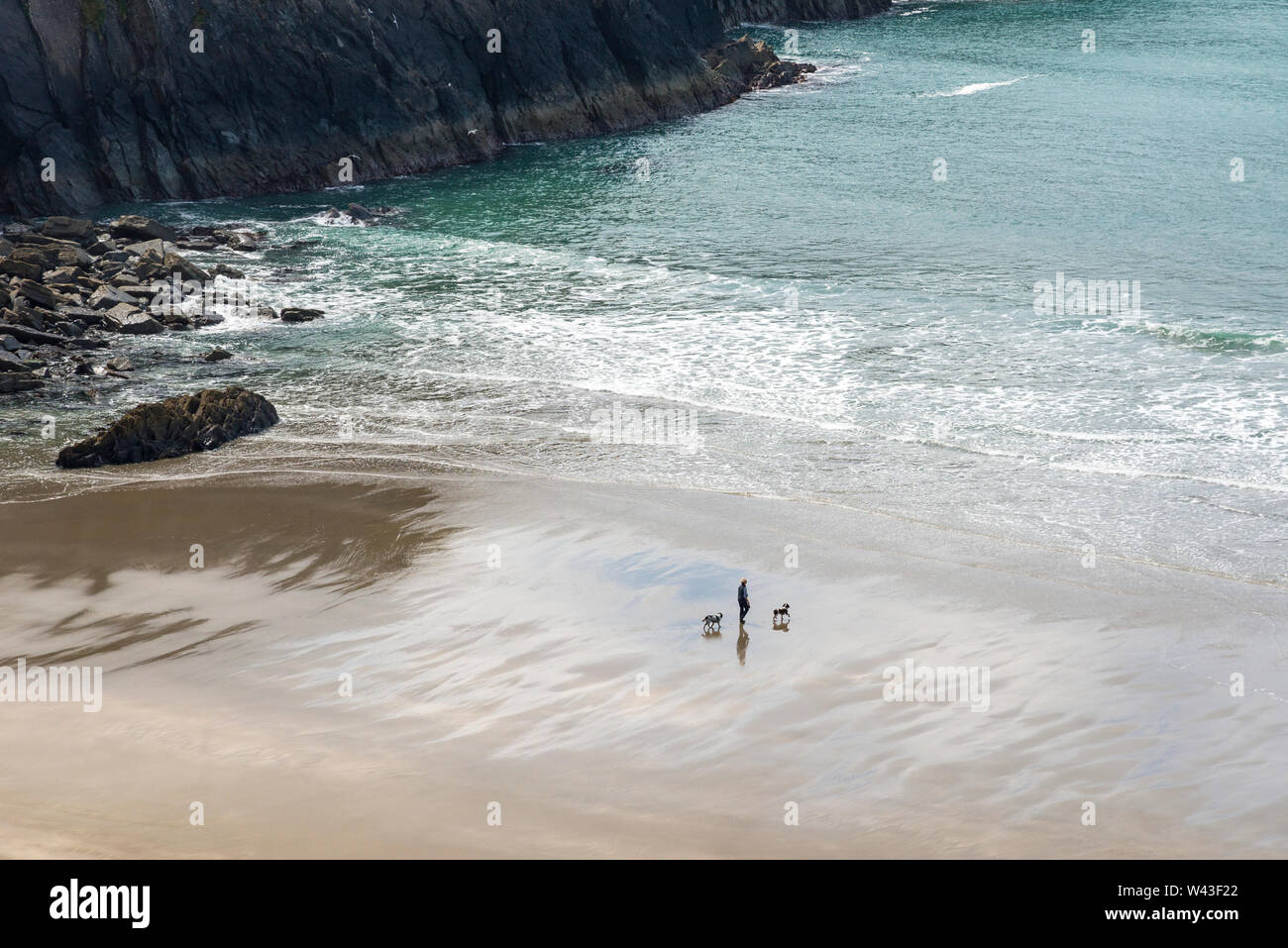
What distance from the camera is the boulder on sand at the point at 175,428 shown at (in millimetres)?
21828

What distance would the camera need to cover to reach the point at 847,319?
31062 millimetres

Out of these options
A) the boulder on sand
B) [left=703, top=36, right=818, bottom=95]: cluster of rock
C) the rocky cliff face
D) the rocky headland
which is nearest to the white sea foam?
[left=703, top=36, right=818, bottom=95]: cluster of rock

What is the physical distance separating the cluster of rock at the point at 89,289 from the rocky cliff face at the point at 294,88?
5.29 meters

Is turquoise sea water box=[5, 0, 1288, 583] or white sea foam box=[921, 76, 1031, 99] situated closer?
turquoise sea water box=[5, 0, 1288, 583]

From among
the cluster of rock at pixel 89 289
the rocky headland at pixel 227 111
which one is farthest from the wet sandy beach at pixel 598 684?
the cluster of rock at pixel 89 289

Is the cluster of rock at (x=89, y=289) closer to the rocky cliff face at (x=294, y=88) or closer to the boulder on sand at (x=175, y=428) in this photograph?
the boulder on sand at (x=175, y=428)

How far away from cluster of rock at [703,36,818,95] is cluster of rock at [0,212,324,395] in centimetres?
3187

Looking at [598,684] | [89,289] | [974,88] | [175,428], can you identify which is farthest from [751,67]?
[598,684]

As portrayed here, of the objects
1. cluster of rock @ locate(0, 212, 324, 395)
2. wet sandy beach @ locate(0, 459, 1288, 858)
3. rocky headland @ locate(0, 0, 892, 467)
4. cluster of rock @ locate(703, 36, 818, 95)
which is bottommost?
wet sandy beach @ locate(0, 459, 1288, 858)

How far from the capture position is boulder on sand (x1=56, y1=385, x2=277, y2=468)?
21828 millimetres

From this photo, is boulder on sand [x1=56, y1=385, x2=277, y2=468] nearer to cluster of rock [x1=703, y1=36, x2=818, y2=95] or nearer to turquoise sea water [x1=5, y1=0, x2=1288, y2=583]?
turquoise sea water [x1=5, y1=0, x2=1288, y2=583]

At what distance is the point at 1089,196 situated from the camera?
41875 mm

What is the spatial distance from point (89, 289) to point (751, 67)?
1650 inches

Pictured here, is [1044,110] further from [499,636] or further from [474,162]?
[499,636]
